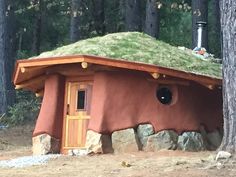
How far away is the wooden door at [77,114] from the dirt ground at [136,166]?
1.15 m

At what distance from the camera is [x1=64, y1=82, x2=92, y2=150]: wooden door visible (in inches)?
575

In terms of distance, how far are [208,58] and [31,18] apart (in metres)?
16.1

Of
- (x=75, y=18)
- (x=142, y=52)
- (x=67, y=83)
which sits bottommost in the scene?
(x=67, y=83)

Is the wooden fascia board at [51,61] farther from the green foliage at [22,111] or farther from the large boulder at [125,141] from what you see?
the green foliage at [22,111]

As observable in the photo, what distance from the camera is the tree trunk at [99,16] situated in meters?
26.5

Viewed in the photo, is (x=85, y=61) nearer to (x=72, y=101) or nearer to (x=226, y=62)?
(x=72, y=101)

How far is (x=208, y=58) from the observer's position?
54.2 feet

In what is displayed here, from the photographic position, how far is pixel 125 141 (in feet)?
45.3

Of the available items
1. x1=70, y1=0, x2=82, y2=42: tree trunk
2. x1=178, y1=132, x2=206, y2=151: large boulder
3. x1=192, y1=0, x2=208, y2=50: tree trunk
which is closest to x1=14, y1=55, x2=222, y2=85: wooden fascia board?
x1=178, y1=132, x2=206, y2=151: large boulder

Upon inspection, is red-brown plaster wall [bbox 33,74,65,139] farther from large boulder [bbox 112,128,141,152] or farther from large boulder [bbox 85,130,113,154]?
large boulder [bbox 112,128,141,152]

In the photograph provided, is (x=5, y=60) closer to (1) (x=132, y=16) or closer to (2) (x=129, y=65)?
(1) (x=132, y=16)

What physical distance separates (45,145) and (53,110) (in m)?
0.93

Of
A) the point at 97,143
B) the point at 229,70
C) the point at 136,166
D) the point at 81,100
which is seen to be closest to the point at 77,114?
the point at 81,100

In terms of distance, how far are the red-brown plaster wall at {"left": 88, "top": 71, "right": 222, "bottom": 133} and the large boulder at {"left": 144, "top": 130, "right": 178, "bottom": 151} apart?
0.17 m
